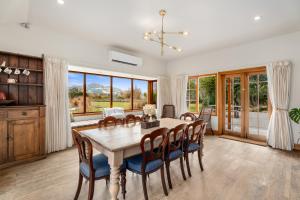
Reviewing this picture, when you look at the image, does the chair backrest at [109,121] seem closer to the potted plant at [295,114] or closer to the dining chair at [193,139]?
the dining chair at [193,139]

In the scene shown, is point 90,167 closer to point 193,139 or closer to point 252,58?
point 193,139

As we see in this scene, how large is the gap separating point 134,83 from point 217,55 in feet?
10.8

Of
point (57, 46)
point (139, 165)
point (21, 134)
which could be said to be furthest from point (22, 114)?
point (139, 165)

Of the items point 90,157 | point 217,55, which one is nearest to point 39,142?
point 90,157

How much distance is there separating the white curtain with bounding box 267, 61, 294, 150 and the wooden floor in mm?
431

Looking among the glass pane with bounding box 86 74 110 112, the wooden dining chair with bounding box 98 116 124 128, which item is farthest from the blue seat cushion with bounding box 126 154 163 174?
the glass pane with bounding box 86 74 110 112

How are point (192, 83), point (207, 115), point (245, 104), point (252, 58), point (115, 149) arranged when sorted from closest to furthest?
point (115, 149) < point (252, 58) < point (245, 104) < point (207, 115) < point (192, 83)

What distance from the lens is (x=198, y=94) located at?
5.54 m

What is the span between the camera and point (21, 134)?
279cm

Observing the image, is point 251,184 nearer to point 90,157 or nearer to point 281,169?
point 281,169

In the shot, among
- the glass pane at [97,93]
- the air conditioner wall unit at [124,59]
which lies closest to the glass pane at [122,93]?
the glass pane at [97,93]

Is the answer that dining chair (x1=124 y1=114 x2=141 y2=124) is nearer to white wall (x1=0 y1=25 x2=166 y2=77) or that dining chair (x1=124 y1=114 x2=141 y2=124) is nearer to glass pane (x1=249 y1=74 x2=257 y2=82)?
white wall (x1=0 y1=25 x2=166 y2=77)

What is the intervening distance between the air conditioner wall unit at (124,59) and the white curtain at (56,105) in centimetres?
130

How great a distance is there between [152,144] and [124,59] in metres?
3.47
